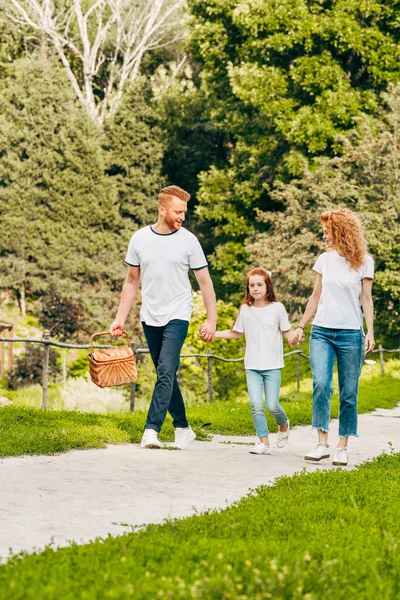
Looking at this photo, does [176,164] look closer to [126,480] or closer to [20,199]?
[20,199]

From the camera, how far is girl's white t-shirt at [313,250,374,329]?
749 cm

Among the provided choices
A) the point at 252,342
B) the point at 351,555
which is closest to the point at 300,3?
the point at 252,342

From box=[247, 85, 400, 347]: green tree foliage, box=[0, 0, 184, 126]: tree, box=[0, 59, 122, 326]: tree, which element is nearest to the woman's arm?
box=[247, 85, 400, 347]: green tree foliage

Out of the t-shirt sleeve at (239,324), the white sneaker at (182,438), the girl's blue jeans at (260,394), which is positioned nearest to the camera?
the white sneaker at (182,438)

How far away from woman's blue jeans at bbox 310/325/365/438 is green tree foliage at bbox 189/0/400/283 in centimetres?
2079

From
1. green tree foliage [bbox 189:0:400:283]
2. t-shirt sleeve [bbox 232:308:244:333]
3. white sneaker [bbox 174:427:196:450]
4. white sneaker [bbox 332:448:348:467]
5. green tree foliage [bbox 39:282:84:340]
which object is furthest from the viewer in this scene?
green tree foliage [bbox 39:282:84:340]

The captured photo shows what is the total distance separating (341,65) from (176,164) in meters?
11.5

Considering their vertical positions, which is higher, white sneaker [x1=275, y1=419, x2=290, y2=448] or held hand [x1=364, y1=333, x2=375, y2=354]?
held hand [x1=364, y1=333, x2=375, y2=354]

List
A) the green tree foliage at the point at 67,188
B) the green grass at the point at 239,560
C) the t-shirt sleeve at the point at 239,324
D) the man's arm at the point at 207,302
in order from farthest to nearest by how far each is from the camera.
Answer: the green tree foliage at the point at 67,188
the t-shirt sleeve at the point at 239,324
the man's arm at the point at 207,302
the green grass at the point at 239,560

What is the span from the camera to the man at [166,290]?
25.3 ft

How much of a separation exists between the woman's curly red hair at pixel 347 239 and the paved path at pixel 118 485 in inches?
68.7

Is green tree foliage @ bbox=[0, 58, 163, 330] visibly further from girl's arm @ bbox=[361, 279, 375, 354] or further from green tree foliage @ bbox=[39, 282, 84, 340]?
girl's arm @ bbox=[361, 279, 375, 354]

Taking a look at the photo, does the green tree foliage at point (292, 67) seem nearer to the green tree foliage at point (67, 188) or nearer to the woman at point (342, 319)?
the green tree foliage at point (67, 188)

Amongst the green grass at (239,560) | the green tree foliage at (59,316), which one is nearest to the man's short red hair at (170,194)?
the green grass at (239,560)
